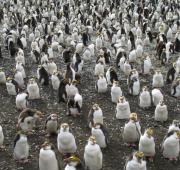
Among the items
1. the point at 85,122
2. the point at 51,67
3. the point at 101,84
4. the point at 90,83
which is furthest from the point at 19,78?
the point at 85,122

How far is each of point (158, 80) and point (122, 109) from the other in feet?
8.90

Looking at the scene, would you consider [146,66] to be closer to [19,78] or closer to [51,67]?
[51,67]

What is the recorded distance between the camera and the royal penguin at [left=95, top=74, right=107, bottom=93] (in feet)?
46.6

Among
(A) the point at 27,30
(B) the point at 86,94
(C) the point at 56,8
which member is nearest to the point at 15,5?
(C) the point at 56,8

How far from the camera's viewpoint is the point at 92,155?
979 centimetres

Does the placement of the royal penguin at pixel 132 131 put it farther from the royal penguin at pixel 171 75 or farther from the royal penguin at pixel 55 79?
the royal penguin at pixel 171 75

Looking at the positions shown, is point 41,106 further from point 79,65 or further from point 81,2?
point 81,2

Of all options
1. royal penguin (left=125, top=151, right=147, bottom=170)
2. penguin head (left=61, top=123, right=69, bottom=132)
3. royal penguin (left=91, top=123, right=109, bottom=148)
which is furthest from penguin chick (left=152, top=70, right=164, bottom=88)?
royal penguin (left=125, top=151, right=147, bottom=170)

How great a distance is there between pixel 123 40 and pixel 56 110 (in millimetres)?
7016

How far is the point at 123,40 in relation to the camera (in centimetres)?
1931

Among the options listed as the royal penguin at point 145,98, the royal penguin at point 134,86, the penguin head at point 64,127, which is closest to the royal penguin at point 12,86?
the royal penguin at point 134,86

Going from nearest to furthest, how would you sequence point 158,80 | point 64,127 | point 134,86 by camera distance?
point 64,127
point 134,86
point 158,80

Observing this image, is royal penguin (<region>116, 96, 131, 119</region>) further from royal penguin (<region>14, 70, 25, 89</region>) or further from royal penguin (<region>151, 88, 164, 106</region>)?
royal penguin (<region>14, 70, 25, 89</region>)

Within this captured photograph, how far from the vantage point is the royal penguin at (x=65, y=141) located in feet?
34.2
